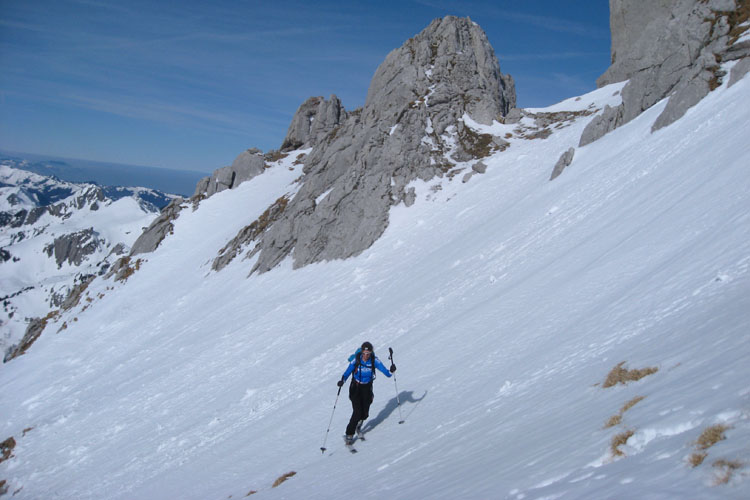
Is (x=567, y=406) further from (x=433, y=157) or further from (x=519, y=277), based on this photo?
(x=433, y=157)

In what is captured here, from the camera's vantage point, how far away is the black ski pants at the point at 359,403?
38.4 ft

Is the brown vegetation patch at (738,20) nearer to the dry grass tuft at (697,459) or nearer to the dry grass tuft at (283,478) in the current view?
the dry grass tuft at (697,459)

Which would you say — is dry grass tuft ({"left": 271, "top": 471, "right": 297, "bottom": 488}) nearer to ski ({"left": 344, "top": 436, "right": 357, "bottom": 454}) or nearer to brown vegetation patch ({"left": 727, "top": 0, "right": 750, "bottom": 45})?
ski ({"left": 344, "top": 436, "right": 357, "bottom": 454})

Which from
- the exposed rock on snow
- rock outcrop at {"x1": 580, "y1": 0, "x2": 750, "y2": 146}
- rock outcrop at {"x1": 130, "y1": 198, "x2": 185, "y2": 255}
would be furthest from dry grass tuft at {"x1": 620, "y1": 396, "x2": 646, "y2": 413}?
rock outcrop at {"x1": 130, "y1": 198, "x2": 185, "y2": 255}

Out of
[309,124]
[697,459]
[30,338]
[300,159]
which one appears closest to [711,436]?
[697,459]

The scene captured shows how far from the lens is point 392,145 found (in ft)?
138

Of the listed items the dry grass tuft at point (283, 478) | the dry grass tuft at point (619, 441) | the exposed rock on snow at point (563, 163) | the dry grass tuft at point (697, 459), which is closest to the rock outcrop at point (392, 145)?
the exposed rock on snow at point (563, 163)

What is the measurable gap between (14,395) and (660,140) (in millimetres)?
50561

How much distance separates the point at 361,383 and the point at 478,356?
142 inches

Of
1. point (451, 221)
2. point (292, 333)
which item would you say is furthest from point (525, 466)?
point (451, 221)

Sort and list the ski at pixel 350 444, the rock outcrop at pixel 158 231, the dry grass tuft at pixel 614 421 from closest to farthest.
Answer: the dry grass tuft at pixel 614 421 < the ski at pixel 350 444 < the rock outcrop at pixel 158 231

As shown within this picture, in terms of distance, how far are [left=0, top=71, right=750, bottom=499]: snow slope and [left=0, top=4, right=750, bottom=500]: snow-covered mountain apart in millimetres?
83

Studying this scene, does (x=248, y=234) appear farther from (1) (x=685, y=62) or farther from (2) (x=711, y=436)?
(2) (x=711, y=436)

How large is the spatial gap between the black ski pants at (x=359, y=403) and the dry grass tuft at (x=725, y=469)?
8.76m
